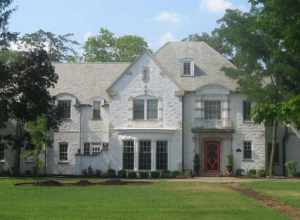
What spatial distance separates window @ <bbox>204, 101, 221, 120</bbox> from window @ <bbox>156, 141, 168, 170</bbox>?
147 inches

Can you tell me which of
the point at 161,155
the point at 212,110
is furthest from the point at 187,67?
the point at 161,155

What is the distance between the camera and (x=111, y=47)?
86938mm

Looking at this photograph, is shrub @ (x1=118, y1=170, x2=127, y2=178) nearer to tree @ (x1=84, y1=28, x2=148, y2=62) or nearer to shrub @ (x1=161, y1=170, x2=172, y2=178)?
shrub @ (x1=161, y1=170, x2=172, y2=178)

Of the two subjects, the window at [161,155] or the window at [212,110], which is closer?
the window at [161,155]

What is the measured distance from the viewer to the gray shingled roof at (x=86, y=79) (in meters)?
51.7

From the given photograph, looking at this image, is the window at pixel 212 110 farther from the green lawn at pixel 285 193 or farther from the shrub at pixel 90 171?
the green lawn at pixel 285 193

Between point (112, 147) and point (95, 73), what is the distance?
8495 mm

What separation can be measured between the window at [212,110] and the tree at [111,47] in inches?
1471

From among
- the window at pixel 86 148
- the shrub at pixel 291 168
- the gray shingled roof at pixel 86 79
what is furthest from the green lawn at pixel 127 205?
the gray shingled roof at pixel 86 79

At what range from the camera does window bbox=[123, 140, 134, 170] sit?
47531 mm

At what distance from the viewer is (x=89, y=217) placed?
18.3 meters

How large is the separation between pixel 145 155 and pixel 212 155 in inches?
195

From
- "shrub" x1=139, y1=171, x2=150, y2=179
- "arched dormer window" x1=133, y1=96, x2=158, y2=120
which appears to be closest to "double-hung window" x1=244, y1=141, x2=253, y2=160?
"arched dormer window" x1=133, y1=96, x2=158, y2=120

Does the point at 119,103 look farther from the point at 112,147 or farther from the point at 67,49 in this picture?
the point at 67,49
